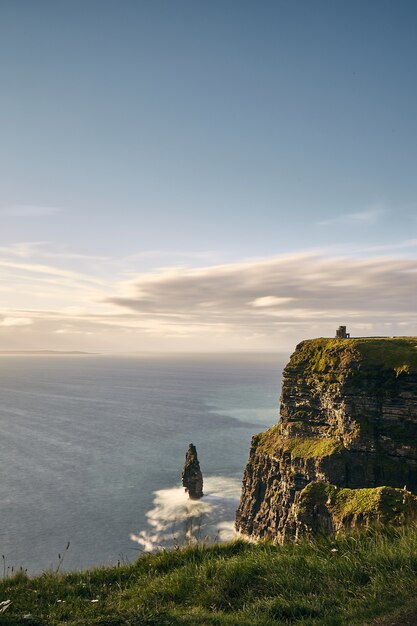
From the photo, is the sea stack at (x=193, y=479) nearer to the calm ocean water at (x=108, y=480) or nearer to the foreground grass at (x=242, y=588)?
the calm ocean water at (x=108, y=480)

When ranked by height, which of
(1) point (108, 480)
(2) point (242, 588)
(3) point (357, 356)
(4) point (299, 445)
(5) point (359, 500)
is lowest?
(1) point (108, 480)

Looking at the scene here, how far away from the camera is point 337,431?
61562mm

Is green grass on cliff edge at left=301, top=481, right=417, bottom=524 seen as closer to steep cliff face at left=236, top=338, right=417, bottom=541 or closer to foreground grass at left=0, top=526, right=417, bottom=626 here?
foreground grass at left=0, top=526, right=417, bottom=626

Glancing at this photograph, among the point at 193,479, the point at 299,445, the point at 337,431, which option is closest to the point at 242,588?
the point at 337,431

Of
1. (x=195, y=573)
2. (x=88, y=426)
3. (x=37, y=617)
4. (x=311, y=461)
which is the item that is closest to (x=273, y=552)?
(x=195, y=573)

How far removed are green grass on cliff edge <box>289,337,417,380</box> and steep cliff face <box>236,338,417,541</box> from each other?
14 cm

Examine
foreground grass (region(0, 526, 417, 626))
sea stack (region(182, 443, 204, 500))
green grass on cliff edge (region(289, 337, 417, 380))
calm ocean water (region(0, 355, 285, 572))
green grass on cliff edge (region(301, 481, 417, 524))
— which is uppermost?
green grass on cliff edge (region(289, 337, 417, 380))

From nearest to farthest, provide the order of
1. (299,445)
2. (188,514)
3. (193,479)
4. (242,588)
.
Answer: (242,588), (299,445), (188,514), (193,479)

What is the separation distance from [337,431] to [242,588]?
189 ft

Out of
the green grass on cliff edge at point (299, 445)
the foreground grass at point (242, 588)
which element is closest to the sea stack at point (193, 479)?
the green grass on cliff edge at point (299, 445)

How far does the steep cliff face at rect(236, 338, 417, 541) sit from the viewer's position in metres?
55.5

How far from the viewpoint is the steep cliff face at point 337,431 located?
55.5 m

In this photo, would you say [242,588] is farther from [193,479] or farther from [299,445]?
[193,479]

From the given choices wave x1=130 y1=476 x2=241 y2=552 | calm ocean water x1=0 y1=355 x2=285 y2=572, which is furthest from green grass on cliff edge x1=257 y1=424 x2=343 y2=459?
calm ocean water x1=0 y1=355 x2=285 y2=572
